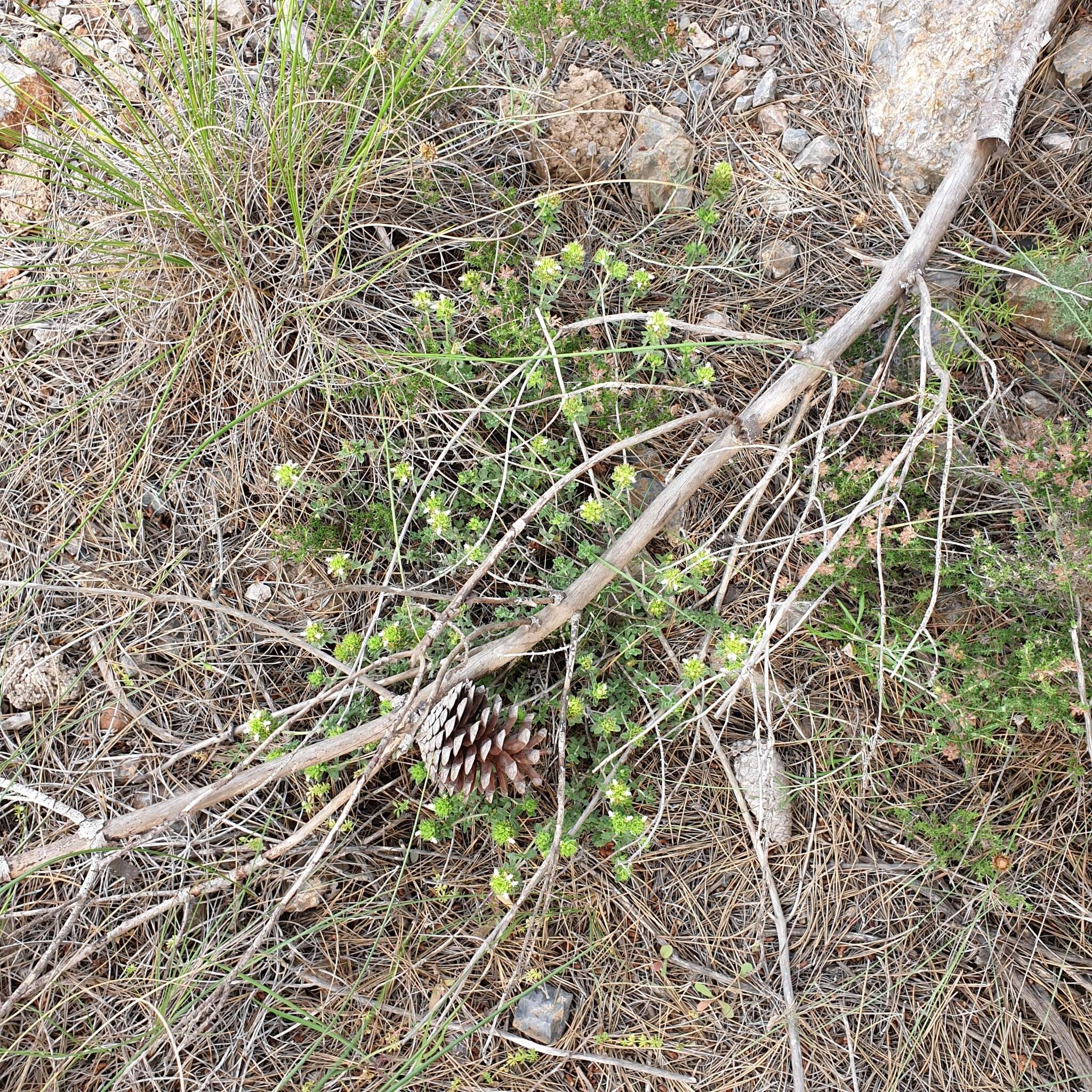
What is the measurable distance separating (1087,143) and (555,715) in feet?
7.88

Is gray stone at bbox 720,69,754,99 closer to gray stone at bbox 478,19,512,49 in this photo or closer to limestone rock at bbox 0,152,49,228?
gray stone at bbox 478,19,512,49

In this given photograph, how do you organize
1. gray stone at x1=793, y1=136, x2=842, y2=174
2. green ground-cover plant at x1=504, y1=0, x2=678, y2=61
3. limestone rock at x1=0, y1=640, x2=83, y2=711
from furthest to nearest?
gray stone at x1=793, y1=136, x2=842, y2=174
limestone rock at x1=0, y1=640, x2=83, y2=711
green ground-cover plant at x1=504, y1=0, x2=678, y2=61

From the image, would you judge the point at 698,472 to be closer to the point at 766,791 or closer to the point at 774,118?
the point at 766,791

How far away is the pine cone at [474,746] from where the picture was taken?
7.00 feet

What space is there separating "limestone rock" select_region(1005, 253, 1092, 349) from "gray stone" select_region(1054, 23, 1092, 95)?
1.96ft

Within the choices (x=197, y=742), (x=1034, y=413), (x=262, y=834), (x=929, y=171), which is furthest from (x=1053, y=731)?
(x=197, y=742)

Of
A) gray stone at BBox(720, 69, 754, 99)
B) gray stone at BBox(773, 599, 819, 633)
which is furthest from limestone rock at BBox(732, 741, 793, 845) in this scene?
gray stone at BBox(720, 69, 754, 99)

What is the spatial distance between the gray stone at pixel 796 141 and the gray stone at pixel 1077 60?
2.50 feet

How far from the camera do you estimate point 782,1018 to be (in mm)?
2250

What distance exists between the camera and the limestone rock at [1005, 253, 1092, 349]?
2295 mm

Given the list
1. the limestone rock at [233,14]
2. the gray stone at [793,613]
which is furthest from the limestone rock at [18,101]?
the gray stone at [793,613]

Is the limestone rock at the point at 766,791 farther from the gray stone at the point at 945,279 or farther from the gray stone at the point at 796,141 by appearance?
the gray stone at the point at 796,141

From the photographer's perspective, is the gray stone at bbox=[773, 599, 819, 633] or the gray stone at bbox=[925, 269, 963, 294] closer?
the gray stone at bbox=[773, 599, 819, 633]

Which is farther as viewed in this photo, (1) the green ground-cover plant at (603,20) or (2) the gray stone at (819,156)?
(2) the gray stone at (819,156)
